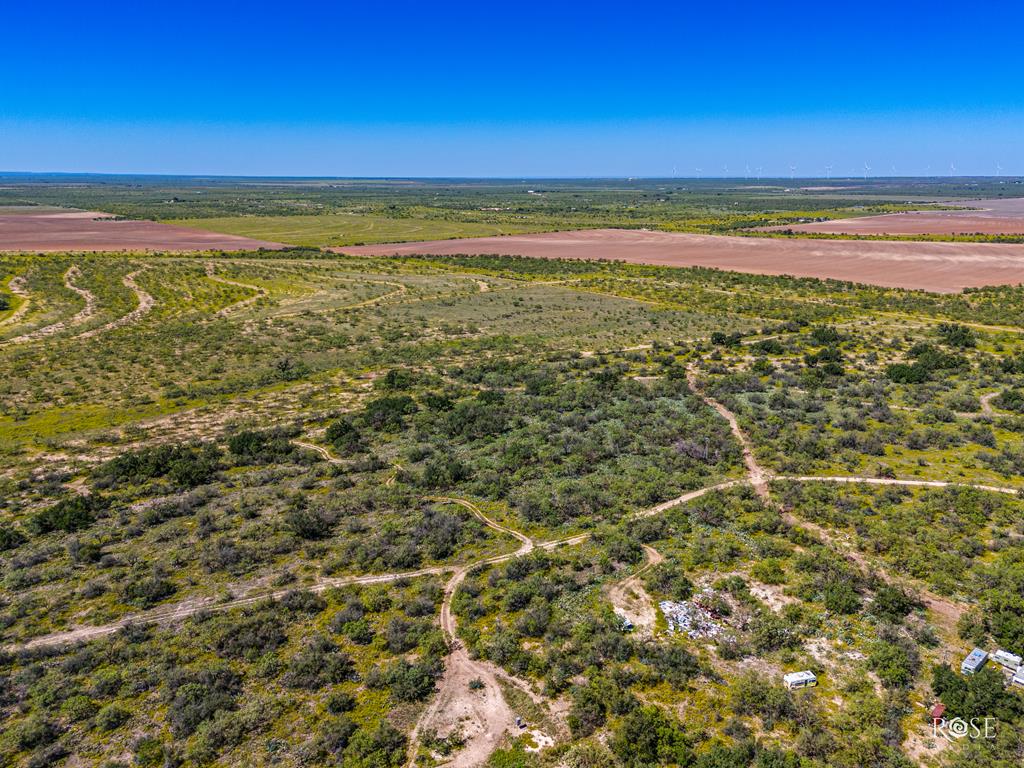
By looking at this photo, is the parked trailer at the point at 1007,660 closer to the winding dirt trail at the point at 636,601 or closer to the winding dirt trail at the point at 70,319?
the winding dirt trail at the point at 636,601

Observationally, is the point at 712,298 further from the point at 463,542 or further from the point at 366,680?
the point at 366,680

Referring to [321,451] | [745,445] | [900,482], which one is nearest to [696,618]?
[900,482]

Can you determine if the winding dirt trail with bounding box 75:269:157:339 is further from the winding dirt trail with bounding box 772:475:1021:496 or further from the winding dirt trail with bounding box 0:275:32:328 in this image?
the winding dirt trail with bounding box 772:475:1021:496

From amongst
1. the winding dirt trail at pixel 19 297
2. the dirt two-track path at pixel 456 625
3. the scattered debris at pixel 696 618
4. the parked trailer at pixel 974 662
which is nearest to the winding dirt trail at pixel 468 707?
the dirt two-track path at pixel 456 625

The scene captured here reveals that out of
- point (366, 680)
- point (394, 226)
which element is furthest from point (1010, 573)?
point (394, 226)

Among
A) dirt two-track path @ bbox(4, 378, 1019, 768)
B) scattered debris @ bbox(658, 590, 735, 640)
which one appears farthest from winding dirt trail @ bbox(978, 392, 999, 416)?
scattered debris @ bbox(658, 590, 735, 640)

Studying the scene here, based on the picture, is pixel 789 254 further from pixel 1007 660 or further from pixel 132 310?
pixel 1007 660
